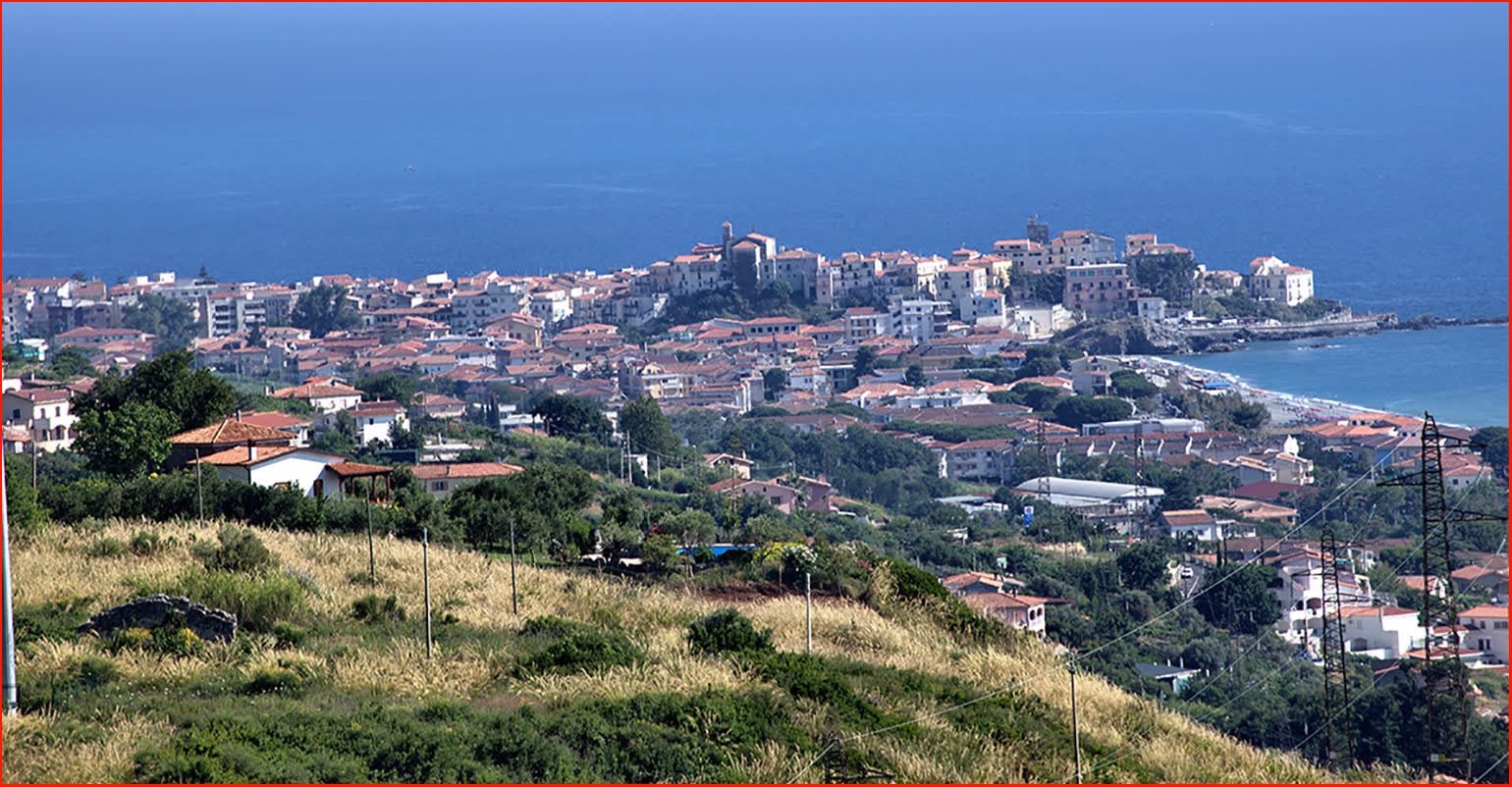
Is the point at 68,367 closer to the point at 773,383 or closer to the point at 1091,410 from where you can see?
the point at 773,383

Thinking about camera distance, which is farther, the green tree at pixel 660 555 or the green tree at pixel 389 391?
the green tree at pixel 389 391

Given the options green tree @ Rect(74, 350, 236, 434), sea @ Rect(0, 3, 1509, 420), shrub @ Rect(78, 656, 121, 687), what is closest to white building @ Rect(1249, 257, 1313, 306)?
sea @ Rect(0, 3, 1509, 420)

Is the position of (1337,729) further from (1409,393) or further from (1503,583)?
(1409,393)

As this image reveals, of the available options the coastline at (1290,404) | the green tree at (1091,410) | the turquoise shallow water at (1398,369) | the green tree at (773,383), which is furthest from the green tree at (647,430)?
the turquoise shallow water at (1398,369)

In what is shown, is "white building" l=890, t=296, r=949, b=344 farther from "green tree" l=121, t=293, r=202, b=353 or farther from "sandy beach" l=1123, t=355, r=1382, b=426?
"green tree" l=121, t=293, r=202, b=353

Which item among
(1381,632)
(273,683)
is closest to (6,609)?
Answer: (273,683)

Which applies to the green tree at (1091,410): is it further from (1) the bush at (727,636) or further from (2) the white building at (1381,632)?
(1) the bush at (727,636)
